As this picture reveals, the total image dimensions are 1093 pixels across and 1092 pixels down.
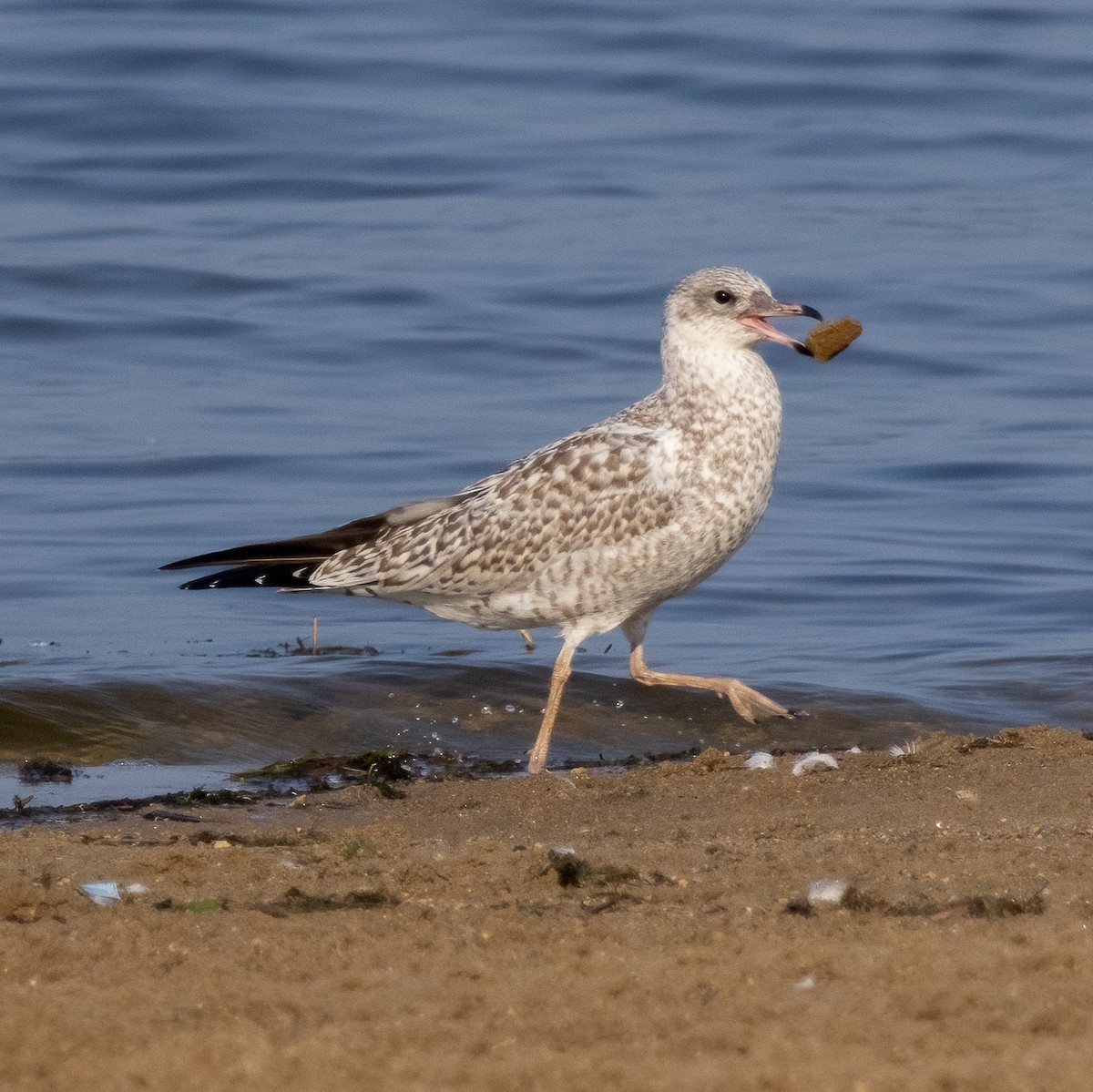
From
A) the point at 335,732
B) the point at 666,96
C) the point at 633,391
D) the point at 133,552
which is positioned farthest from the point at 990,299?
the point at 335,732

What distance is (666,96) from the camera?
25.5 meters

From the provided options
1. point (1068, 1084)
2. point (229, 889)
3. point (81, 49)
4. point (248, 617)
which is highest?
point (81, 49)

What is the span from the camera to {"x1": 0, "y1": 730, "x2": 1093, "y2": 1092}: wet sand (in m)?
3.33

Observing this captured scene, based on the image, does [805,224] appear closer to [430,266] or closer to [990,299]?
[990,299]

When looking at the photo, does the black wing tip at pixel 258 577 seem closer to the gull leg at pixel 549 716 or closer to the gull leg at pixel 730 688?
the gull leg at pixel 549 716

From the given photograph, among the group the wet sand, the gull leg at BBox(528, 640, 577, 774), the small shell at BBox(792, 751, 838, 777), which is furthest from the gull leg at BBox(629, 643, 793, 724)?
the wet sand

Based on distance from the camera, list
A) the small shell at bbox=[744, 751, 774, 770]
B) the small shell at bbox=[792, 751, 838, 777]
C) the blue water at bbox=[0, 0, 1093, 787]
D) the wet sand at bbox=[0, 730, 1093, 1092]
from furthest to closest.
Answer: the blue water at bbox=[0, 0, 1093, 787] < the small shell at bbox=[744, 751, 774, 770] < the small shell at bbox=[792, 751, 838, 777] < the wet sand at bbox=[0, 730, 1093, 1092]

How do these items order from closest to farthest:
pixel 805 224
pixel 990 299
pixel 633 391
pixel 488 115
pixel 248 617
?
pixel 248 617 → pixel 633 391 → pixel 990 299 → pixel 805 224 → pixel 488 115

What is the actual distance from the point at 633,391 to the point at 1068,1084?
12500 millimetres

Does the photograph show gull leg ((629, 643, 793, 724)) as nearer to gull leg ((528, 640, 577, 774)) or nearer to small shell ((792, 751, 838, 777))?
gull leg ((528, 640, 577, 774))

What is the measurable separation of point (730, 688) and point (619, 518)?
3.37ft

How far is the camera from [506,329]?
17.5 m

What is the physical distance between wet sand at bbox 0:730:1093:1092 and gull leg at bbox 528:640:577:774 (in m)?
1.48

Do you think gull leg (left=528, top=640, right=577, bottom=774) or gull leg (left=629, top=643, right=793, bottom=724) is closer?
gull leg (left=528, top=640, right=577, bottom=774)
